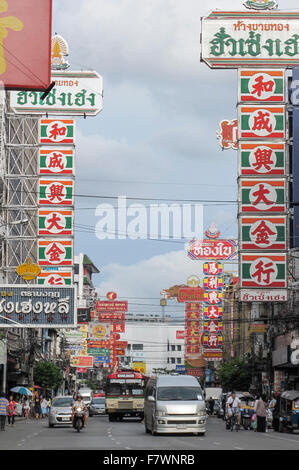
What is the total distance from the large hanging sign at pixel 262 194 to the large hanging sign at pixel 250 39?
6.41 metres

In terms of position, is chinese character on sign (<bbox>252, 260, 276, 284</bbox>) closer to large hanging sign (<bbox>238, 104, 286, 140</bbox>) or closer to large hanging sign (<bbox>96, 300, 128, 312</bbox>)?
large hanging sign (<bbox>238, 104, 286, 140</bbox>)

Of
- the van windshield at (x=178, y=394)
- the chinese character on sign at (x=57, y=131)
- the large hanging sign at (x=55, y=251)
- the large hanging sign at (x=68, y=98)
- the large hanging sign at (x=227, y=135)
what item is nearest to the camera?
the van windshield at (x=178, y=394)

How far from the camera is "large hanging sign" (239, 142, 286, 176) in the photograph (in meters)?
48.9

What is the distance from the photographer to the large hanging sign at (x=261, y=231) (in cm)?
4847

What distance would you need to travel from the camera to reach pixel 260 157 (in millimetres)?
48938

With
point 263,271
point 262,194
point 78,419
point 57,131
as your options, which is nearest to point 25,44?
point 78,419

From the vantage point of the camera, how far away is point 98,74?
186 feet

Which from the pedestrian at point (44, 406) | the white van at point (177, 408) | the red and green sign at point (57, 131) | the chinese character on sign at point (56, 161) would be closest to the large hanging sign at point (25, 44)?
the white van at point (177, 408)

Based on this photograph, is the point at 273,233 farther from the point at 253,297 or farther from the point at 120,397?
the point at 120,397

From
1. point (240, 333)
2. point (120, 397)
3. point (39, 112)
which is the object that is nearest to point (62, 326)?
point (120, 397)

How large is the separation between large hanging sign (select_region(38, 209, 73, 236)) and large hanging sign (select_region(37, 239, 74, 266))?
48cm

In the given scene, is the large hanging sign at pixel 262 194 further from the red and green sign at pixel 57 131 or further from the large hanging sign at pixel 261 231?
the red and green sign at pixel 57 131

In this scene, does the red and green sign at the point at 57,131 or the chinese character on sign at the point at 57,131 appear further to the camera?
the chinese character on sign at the point at 57,131

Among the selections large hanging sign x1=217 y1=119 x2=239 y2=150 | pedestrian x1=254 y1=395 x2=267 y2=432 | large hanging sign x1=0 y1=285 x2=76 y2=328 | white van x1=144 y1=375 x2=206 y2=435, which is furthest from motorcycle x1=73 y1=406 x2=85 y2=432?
large hanging sign x1=217 y1=119 x2=239 y2=150
